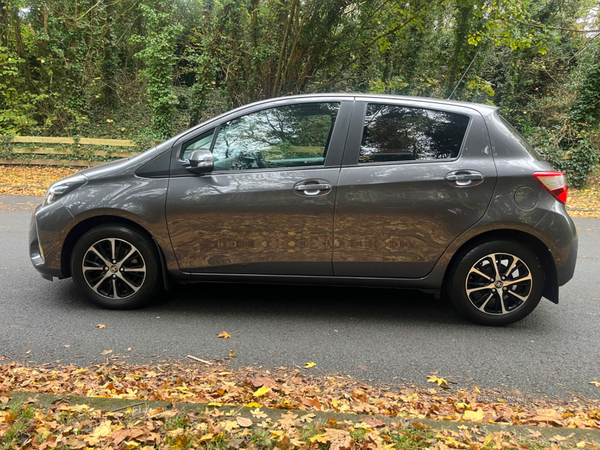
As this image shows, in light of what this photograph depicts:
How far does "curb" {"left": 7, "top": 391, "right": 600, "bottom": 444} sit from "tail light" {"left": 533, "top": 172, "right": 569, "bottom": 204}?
81.0 inches

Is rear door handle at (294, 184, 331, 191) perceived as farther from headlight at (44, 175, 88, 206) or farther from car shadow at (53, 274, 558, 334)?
headlight at (44, 175, 88, 206)

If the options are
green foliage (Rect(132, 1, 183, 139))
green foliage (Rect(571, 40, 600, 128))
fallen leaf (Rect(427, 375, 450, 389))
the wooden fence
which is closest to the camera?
fallen leaf (Rect(427, 375, 450, 389))

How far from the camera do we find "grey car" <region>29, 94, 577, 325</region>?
4059mm

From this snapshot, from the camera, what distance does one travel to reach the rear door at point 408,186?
405 cm

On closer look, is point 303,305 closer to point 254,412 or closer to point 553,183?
point 254,412

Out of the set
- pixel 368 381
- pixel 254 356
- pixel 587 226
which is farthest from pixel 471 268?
pixel 587 226

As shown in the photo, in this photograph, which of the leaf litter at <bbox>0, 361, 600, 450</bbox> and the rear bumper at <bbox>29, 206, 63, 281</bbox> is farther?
the rear bumper at <bbox>29, 206, 63, 281</bbox>

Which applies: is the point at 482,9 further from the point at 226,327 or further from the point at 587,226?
the point at 226,327

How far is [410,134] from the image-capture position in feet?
13.7

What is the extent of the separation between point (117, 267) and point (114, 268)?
0.10ft

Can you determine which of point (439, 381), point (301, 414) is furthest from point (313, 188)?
point (301, 414)

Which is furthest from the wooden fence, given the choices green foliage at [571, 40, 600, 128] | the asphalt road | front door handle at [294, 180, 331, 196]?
green foliage at [571, 40, 600, 128]

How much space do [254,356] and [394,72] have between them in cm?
1889

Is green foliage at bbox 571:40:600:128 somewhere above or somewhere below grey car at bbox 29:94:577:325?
above
